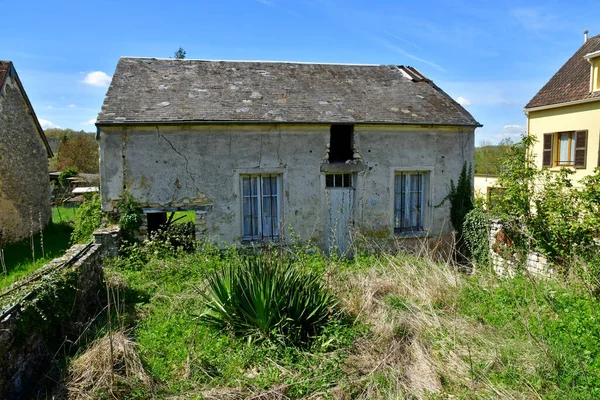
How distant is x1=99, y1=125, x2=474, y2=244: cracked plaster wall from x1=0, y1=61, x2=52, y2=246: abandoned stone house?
14.6 feet

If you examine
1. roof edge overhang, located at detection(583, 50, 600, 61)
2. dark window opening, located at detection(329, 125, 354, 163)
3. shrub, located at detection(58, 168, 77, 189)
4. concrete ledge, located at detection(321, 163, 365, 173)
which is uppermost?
roof edge overhang, located at detection(583, 50, 600, 61)

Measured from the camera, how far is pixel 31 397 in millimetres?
4480

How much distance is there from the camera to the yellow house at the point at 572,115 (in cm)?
1558

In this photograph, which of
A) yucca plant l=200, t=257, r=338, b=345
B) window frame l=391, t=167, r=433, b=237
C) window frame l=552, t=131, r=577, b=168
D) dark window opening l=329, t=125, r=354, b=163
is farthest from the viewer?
window frame l=552, t=131, r=577, b=168

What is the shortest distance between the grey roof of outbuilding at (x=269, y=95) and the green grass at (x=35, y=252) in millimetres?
3885

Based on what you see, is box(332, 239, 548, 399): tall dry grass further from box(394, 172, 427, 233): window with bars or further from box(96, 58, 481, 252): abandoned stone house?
box(394, 172, 427, 233): window with bars

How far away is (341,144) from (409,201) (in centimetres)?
254

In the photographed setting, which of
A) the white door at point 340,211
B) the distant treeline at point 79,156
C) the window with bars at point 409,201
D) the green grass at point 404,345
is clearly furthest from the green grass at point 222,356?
the distant treeline at point 79,156

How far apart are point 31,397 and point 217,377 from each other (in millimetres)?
2048

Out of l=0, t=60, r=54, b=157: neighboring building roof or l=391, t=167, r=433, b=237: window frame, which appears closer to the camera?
l=391, t=167, r=433, b=237: window frame

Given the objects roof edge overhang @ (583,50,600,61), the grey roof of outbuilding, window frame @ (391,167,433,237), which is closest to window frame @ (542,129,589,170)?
roof edge overhang @ (583,50,600,61)

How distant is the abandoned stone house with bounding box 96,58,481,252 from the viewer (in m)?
9.61

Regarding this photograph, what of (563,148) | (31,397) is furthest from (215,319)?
(563,148)

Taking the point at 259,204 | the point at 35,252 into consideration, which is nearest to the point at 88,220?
the point at 35,252
